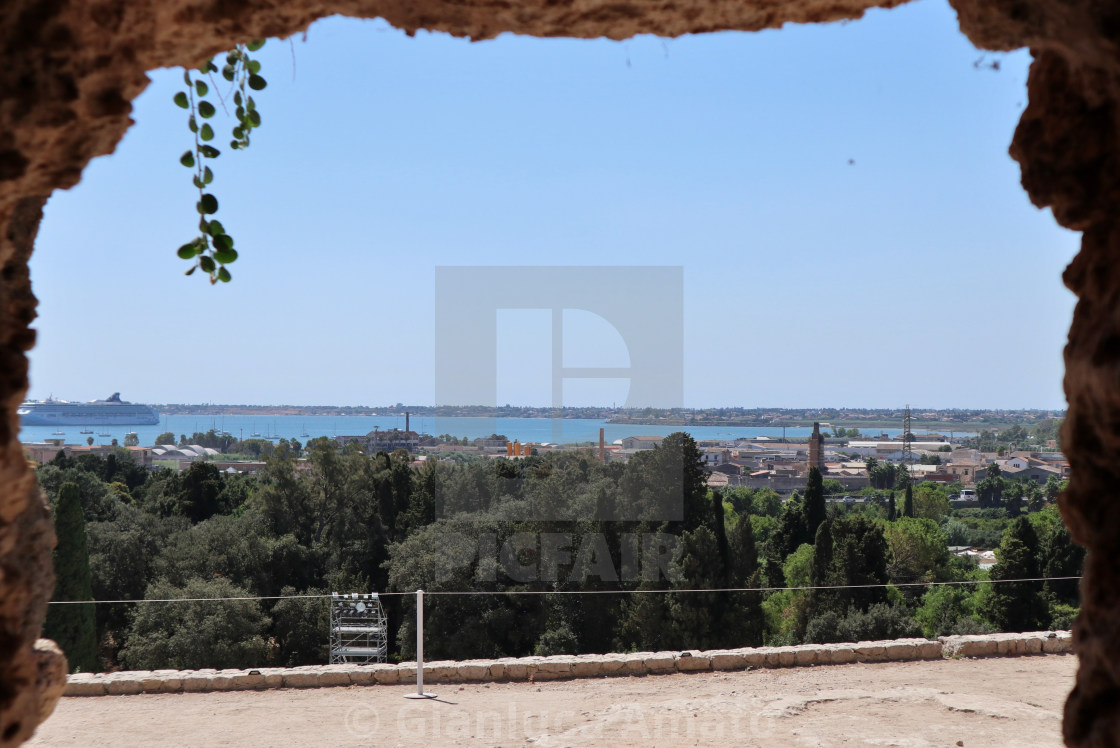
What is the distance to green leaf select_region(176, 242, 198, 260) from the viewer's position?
1.79 meters

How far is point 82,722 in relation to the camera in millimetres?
5293

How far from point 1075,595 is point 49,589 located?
65.1 ft

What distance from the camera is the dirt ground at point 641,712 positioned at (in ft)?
15.7

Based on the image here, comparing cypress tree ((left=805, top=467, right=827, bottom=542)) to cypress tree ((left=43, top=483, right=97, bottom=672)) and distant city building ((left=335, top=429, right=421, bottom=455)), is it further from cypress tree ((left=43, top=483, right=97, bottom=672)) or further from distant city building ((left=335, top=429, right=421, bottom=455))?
cypress tree ((left=43, top=483, right=97, bottom=672))

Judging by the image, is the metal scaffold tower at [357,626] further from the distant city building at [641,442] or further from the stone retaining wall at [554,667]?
the distant city building at [641,442]

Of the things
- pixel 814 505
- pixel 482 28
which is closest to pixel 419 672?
pixel 482 28

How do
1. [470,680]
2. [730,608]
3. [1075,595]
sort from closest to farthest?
[470,680] → [730,608] → [1075,595]

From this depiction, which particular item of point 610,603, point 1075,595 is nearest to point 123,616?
point 610,603

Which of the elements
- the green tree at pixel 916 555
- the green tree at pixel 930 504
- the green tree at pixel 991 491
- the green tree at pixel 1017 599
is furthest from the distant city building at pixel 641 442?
the green tree at pixel 991 491

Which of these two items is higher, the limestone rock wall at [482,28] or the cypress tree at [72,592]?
the limestone rock wall at [482,28]

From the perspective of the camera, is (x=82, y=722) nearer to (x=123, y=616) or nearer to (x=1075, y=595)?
(x=123, y=616)

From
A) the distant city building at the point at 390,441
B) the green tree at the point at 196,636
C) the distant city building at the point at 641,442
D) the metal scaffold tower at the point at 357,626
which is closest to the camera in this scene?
the metal scaffold tower at the point at 357,626

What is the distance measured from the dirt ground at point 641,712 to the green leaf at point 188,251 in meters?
4.02

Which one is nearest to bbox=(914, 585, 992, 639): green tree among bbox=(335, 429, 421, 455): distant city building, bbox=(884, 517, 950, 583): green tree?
bbox=(884, 517, 950, 583): green tree
